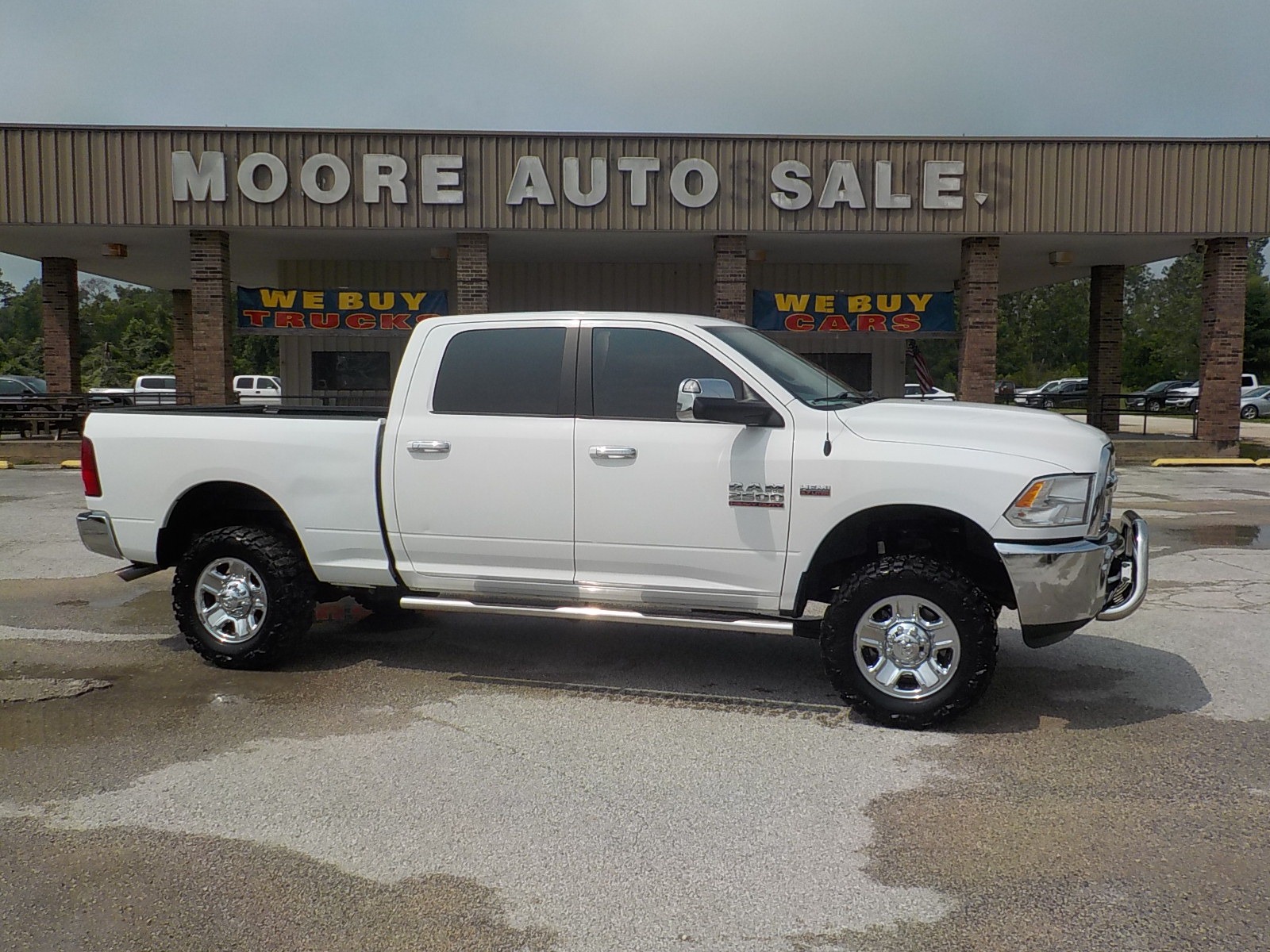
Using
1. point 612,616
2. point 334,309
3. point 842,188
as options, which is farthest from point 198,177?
point 612,616

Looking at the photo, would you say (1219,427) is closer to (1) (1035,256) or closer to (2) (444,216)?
(1) (1035,256)

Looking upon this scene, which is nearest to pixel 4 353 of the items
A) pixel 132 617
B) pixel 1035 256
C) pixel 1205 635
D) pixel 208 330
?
pixel 208 330

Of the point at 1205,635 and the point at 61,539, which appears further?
the point at 61,539

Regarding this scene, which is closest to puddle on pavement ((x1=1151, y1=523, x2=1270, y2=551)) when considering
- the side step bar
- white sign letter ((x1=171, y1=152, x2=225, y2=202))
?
the side step bar

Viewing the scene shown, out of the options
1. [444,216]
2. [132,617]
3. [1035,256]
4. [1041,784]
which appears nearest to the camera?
[1041,784]

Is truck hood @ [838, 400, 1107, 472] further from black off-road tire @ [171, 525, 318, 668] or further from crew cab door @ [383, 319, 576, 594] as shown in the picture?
black off-road tire @ [171, 525, 318, 668]

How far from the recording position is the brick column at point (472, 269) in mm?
17938

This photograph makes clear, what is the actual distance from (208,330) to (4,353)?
60364 millimetres

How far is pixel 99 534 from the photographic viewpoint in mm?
6453

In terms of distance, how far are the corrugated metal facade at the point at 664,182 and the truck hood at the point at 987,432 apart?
1286cm

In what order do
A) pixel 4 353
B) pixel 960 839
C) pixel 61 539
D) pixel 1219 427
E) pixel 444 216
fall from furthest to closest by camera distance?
pixel 4 353 < pixel 1219 427 < pixel 444 216 < pixel 61 539 < pixel 960 839

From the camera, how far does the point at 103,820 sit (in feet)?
13.5

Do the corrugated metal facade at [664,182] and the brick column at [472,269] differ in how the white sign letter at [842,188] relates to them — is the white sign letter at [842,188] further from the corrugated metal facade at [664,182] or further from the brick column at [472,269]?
the brick column at [472,269]

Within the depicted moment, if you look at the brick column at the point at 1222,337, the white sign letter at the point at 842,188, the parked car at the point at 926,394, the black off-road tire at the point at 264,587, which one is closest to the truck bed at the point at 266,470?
the black off-road tire at the point at 264,587
